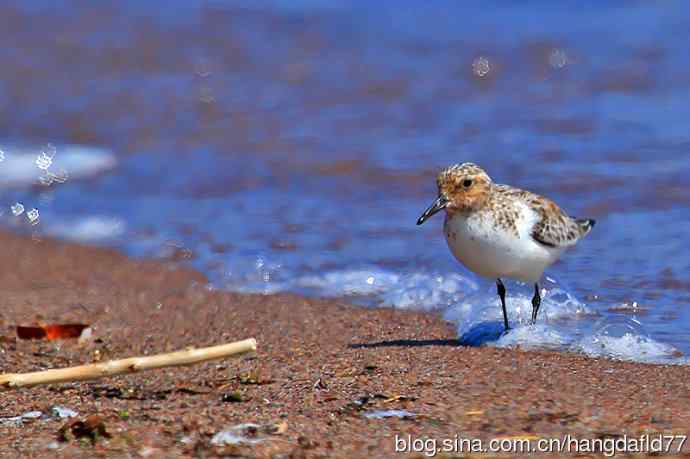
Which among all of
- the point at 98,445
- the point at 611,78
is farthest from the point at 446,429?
the point at 611,78

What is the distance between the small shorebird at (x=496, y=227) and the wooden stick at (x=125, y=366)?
187 cm

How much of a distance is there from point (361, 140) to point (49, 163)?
2.67 metres

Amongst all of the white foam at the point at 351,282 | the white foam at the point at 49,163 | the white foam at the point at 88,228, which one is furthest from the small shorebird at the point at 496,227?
the white foam at the point at 49,163

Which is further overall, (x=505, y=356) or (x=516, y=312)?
(x=516, y=312)

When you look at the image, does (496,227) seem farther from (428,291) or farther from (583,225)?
(428,291)

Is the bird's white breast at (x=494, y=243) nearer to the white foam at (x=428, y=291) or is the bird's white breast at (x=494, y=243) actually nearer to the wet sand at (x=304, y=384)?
the wet sand at (x=304, y=384)

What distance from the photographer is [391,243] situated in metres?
8.66

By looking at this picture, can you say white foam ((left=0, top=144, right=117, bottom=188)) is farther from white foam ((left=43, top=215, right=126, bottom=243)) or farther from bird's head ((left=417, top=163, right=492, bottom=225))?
bird's head ((left=417, top=163, right=492, bottom=225))

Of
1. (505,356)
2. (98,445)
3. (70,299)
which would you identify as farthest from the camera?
(70,299)

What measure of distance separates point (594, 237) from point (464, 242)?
220 centimetres

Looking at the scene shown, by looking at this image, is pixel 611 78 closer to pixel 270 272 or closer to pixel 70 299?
pixel 270 272

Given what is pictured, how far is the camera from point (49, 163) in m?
11.3

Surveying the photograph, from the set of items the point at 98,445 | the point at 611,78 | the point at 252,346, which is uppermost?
the point at 611,78

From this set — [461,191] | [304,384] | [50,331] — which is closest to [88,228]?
[50,331]
